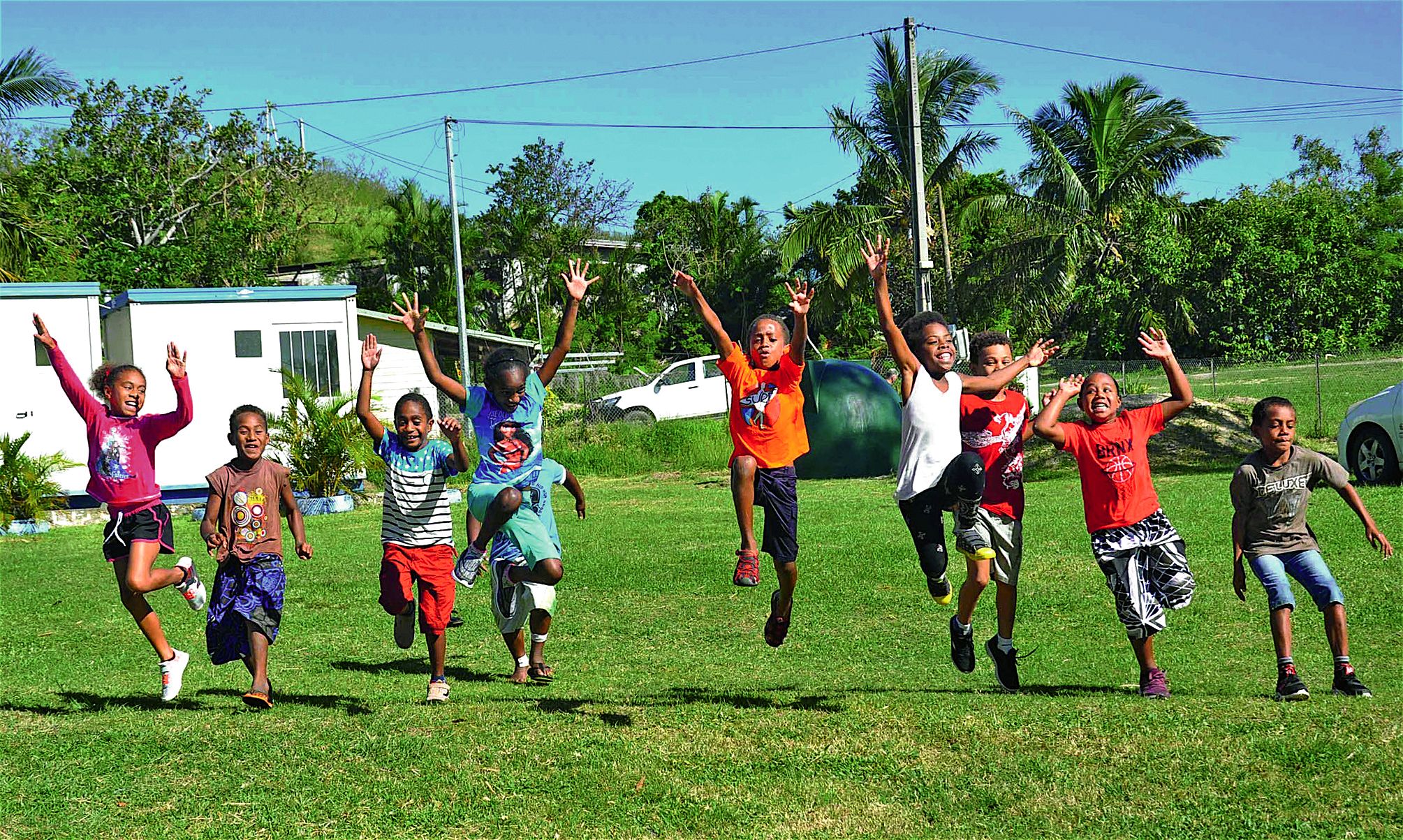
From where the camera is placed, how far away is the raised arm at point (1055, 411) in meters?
7.54

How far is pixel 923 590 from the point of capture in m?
12.5

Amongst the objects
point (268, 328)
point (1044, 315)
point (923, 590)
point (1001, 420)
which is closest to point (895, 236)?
point (1044, 315)

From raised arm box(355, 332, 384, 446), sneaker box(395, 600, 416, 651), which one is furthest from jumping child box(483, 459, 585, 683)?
raised arm box(355, 332, 384, 446)

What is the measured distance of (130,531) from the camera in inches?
325

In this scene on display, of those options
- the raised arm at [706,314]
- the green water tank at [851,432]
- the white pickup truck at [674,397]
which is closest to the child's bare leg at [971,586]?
the raised arm at [706,314]

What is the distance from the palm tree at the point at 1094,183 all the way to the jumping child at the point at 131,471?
26.9 m

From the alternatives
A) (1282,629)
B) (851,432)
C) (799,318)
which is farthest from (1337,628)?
(851,432)

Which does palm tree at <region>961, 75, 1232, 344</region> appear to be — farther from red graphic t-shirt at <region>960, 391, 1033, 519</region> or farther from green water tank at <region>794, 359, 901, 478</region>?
red graphic t-shirt at <region>960, 391, 1033, 519</region>

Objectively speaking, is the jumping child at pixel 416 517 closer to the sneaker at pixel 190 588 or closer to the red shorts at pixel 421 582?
the red shorts at pixel 421 582

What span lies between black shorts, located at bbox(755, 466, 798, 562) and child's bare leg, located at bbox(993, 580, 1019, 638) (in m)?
1.31

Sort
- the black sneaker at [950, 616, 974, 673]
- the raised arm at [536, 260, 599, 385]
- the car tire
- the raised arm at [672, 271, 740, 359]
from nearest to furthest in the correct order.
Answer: the raised arm at [672, 271, 740, 359], the black sneaker at [950, 616, 974, 673], the raised arm at [536, 260, 599, 385], the car tire

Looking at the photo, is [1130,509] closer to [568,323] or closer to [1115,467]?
[1115,467]

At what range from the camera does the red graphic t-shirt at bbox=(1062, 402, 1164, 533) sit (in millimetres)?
7641

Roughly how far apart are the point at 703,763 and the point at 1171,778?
227 centimetres
